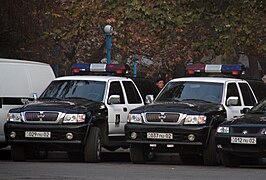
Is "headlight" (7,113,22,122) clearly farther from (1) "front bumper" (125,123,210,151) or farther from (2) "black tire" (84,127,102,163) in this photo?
(1) "front bumper" (125,123,210,151)

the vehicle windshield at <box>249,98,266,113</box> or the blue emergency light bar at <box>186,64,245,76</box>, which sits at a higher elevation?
the blue emergency light bar at <box>186,64,245,76</box>

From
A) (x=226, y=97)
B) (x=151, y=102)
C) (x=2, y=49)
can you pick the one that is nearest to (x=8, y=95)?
(x=151, y=102)

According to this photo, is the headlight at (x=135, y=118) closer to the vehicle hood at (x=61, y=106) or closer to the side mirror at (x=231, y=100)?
the vehicle hood at (x=61, y=106)

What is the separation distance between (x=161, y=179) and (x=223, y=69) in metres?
7.90

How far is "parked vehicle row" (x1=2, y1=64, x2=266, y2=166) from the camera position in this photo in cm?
1961

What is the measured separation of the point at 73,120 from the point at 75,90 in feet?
5.65

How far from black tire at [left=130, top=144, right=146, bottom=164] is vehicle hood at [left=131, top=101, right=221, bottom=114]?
71 centimetres

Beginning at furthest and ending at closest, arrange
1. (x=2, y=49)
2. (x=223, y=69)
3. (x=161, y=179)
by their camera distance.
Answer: (x=2, y=49)
(x=223, y=69)
(x=161, y=179)

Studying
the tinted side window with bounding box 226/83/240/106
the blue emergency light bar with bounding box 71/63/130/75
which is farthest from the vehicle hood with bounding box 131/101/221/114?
the blue emergency light bar with bounding box 71/63/130/75

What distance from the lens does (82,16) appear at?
30328 millimetres

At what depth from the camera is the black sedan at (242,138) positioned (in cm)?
1867

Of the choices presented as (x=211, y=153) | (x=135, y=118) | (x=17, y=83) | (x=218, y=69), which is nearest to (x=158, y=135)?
(x=135, y=118)

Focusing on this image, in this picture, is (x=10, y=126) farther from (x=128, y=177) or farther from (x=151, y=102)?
(x=128, y=177)

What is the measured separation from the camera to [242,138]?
18.8m
